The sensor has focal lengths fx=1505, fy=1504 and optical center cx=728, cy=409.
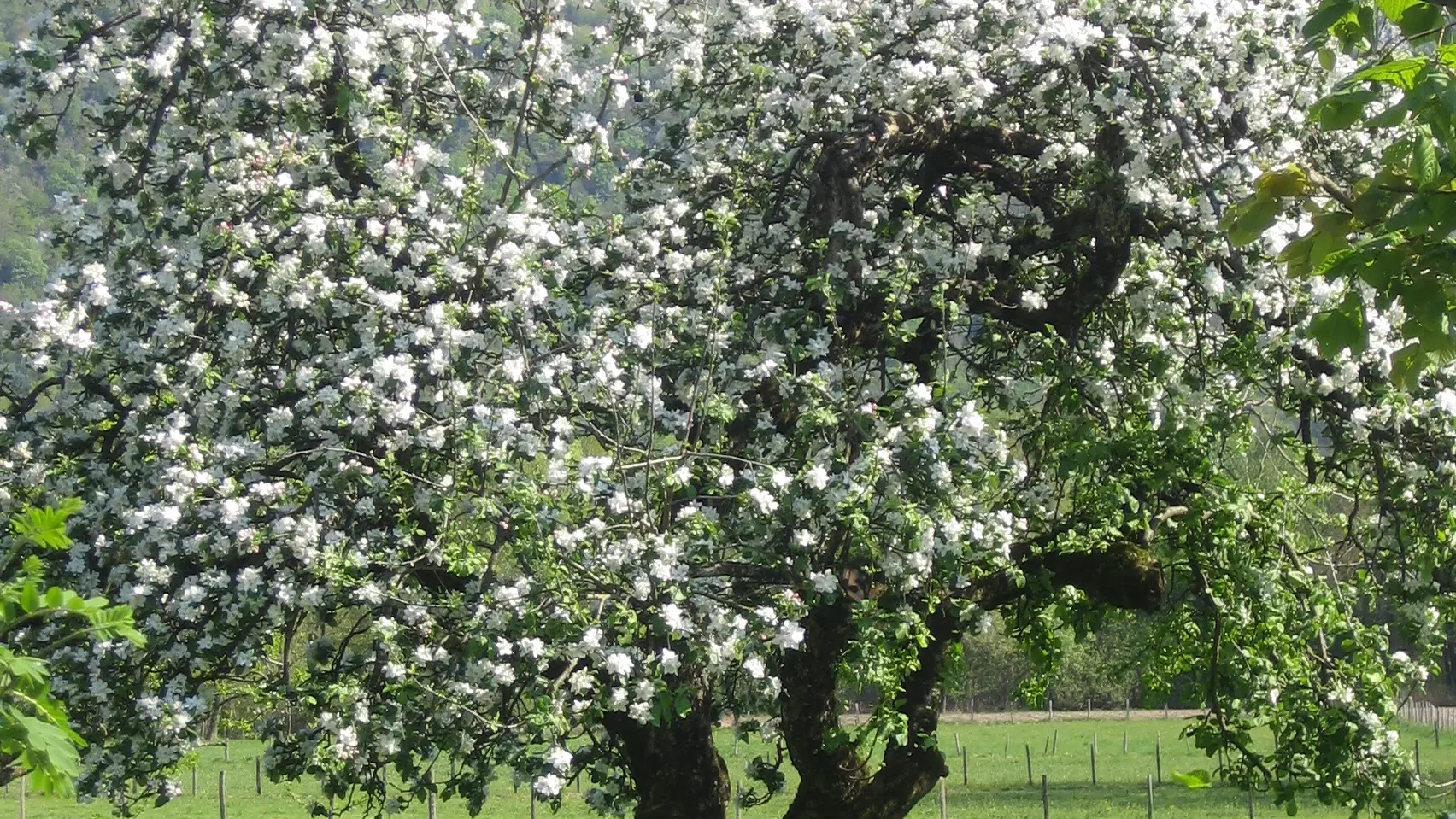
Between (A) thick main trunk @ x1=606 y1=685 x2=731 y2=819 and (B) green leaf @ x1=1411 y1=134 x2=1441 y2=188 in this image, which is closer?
(B) green leaf @ x1=1411 y1=134 x2=1441 y2=188

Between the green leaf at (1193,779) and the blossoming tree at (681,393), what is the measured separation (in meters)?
3.06

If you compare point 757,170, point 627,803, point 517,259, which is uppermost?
point 757,170

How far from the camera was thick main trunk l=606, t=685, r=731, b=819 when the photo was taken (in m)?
8.64

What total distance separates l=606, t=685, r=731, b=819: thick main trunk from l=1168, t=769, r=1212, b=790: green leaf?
17.9 feet

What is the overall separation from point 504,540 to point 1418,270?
4517 mm

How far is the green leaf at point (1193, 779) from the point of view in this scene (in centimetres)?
310

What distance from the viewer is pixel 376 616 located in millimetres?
7105

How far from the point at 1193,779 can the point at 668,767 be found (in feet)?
18.9

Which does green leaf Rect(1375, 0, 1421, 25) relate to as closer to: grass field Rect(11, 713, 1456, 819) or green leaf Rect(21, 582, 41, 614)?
green leaf Rect(21, 582, 41, 614)

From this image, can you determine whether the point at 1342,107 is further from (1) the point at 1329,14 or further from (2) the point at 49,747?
(2) the point at 49,747

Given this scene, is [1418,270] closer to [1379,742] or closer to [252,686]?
[1379,742]

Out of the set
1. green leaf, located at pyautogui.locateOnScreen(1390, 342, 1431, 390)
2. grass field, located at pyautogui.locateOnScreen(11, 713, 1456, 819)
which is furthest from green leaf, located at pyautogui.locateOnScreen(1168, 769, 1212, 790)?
grass field, located at pyautogui.locateOnScreen(11, 713, 1456, 819)

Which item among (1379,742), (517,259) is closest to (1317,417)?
(1379,742)

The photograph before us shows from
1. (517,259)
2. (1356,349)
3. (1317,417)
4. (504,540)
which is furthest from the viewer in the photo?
(1317,417)
